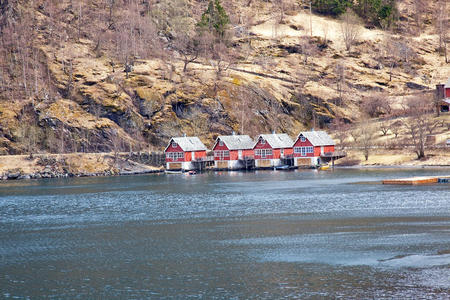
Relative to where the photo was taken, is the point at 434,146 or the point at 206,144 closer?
the point at 434,146

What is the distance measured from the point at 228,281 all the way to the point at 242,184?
216 ft

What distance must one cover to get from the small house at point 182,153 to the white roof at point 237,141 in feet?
17.0

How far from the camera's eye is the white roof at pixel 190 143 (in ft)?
463

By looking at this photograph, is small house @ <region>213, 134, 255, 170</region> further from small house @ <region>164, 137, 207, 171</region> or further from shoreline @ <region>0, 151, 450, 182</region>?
shoreline @ <region>0, 151, 450, 182</region>

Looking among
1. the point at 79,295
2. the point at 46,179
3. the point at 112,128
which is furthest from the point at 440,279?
the point at 112,128

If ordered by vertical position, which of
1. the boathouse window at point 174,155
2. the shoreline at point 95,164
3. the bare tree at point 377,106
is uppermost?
the bare tree at point 377,106

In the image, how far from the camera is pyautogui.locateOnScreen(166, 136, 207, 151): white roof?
14125 centimetres

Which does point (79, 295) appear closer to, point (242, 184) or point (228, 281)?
point (228, 281)

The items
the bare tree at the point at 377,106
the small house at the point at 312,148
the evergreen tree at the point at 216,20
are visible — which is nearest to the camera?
the small house at the point at 312,148

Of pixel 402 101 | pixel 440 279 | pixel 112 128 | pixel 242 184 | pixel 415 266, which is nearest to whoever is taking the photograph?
pixel 440 279

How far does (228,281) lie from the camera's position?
131 feet

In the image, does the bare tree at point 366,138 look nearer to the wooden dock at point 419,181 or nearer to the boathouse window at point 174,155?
the boathouse window at point 174,155

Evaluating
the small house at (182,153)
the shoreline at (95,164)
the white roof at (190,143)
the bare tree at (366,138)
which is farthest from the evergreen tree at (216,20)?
the bare tree at (366,138)

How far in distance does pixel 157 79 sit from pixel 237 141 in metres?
31.1
